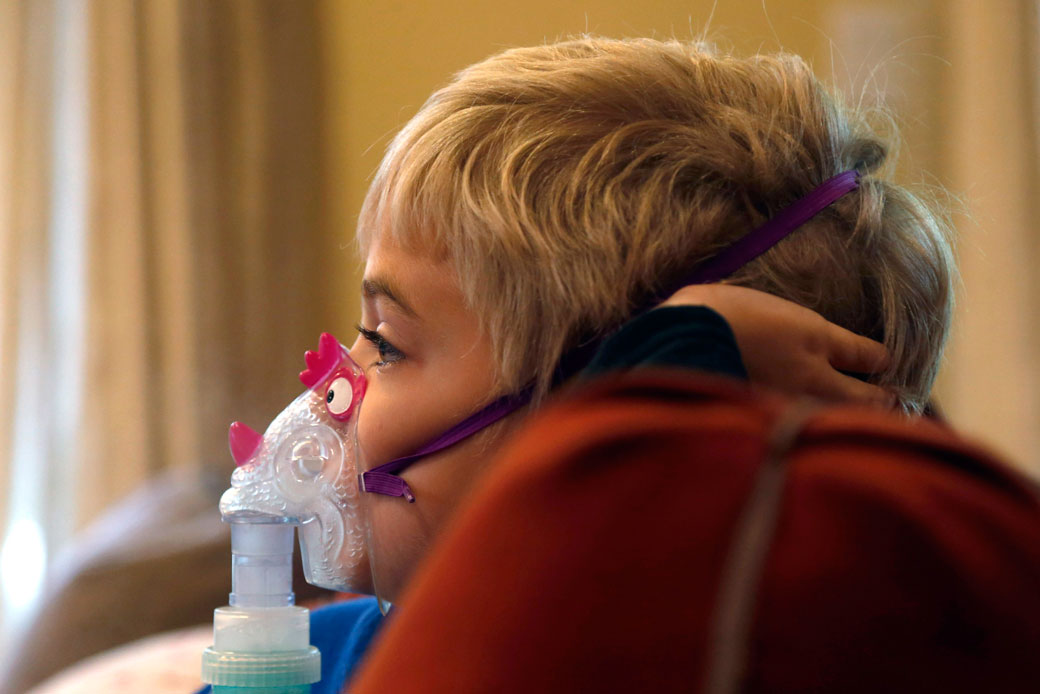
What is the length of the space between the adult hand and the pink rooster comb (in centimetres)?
38

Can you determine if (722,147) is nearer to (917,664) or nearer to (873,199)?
(873,199)

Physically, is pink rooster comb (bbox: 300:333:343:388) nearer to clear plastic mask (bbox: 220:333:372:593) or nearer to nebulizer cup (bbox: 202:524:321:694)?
clear plastic mask (bbox: 220:333:372:593)

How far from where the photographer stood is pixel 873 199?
35.3 inches

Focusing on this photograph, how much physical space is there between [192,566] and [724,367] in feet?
5.71

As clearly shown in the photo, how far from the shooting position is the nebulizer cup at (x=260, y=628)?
88cm

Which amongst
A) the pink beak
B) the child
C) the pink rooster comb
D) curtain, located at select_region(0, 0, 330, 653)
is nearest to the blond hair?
the child

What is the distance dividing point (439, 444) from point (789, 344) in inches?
13.1

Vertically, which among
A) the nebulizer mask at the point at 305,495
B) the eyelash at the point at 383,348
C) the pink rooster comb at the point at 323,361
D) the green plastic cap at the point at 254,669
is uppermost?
the eyelash at the point at 383,348

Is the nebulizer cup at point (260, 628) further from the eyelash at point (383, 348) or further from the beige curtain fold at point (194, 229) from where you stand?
the beige curtain fold at point (194, 229)

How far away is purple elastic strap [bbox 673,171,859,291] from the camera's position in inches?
32.2

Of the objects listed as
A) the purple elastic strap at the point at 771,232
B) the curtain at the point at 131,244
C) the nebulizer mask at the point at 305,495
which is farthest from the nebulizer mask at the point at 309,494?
the curtain at the point at 131,244

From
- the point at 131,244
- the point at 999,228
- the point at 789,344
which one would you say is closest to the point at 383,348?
the point at 789,344

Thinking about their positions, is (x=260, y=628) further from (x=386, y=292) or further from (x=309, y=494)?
(x=386, y=292)

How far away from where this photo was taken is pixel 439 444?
906 mm
